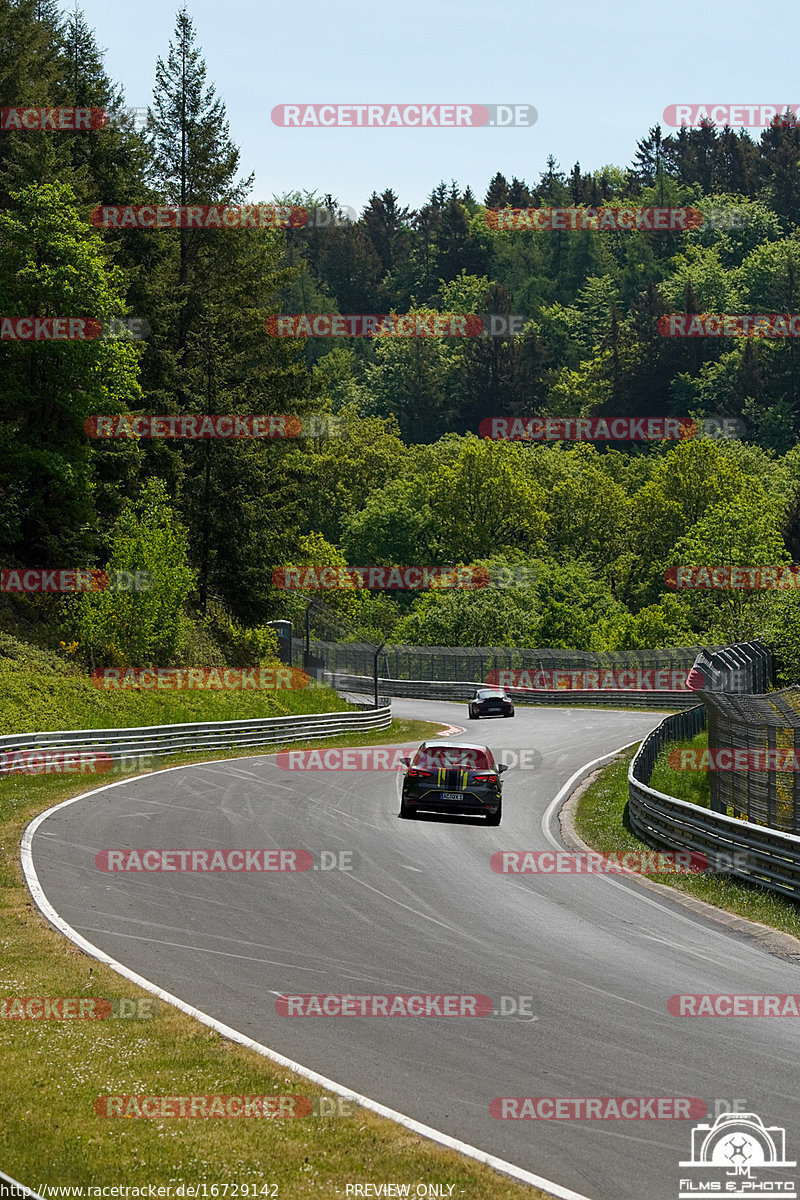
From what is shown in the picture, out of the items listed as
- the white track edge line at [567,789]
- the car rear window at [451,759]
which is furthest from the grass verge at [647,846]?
the car rear window at [451,759]

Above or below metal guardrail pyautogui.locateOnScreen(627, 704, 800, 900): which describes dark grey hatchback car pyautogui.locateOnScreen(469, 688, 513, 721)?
below

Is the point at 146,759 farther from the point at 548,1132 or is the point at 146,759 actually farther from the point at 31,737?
the point at 548,1132

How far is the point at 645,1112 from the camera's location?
8.35m

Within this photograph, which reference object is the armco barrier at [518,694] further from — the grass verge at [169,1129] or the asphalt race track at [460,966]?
the grass verge at [169,1129]

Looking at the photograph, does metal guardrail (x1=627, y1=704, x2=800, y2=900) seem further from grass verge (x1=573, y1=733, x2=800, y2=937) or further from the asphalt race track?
the asphalt race track

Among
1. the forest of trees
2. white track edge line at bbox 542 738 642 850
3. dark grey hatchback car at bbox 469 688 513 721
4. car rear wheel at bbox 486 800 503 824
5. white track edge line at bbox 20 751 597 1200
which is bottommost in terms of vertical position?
dark grey hatchback car at bbox 469 688 513 721

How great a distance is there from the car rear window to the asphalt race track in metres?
1.10

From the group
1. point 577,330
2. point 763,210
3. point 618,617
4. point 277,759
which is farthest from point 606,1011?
point 763,210

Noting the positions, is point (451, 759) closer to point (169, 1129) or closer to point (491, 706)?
point (169, 1129)

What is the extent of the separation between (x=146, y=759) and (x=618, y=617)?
2605 inches

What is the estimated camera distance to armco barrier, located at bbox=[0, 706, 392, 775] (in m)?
31.8

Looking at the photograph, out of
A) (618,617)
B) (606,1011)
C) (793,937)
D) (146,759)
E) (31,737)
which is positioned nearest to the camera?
(606,1011)

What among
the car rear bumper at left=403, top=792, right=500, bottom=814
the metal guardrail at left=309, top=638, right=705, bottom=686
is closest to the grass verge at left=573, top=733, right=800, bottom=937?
the car rear bumper at left=403, top=792, right=500, bottom=814

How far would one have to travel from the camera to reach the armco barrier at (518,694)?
6523cm
